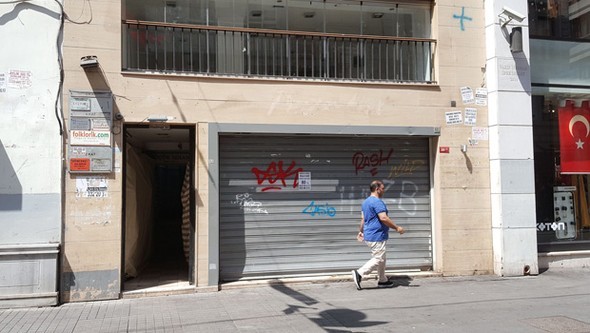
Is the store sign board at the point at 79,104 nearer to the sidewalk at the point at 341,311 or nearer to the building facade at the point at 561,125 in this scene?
the sidewalk at the point at 341,311

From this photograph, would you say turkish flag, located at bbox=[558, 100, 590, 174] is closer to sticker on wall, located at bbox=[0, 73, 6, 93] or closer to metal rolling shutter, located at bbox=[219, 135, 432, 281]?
metal rolling shutter, located at bbox=[219, 135, 432, 281]

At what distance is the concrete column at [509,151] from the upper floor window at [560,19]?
0.86 m

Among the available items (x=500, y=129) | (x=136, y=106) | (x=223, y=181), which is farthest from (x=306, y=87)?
(x=500, y=129)

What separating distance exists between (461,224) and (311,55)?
13.6 ft

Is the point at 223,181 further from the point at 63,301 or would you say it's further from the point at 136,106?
the point at 63,301

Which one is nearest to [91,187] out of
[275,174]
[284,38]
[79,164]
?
[79,164]

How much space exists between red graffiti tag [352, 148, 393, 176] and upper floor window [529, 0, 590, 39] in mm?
4048

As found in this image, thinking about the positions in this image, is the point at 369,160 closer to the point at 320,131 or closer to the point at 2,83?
the point at 320,131

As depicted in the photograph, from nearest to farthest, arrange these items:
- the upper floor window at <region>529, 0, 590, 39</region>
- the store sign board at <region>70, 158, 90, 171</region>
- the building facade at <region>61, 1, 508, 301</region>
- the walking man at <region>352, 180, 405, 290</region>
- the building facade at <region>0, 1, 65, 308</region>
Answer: the building facade at <region>0, 1, 65, 308</region>, the store sign board at <region>70, 158, 90, 171</region>, the building facade at <region>61, 1, 508, 301</region>, the walking man at <region>352, 180, 405, 290</region>, the upper floor window at <region>529, 0, 590, 39</region>

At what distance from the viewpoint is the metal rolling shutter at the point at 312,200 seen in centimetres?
870

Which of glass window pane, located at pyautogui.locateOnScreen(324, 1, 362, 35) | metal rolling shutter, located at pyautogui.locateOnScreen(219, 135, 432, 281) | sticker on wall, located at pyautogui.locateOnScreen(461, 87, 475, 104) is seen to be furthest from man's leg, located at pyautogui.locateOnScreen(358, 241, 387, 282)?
glass window pane, located at pyautogui.locateOnScreen(324, 1, 362, 35)

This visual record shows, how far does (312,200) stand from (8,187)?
15.9 feet

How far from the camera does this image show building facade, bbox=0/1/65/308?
7.35 m

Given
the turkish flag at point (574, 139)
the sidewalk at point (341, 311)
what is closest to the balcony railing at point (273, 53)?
the turkish flag at point (574, 139)
